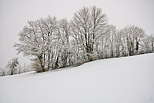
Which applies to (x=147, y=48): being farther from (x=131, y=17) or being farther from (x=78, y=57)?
(x=78, y=57)

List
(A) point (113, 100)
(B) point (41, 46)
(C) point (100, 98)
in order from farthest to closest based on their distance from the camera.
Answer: (B) point (41, 46), (C) point (100, 98), (A) point (113, 100)

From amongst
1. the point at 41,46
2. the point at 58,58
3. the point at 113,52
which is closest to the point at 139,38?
the point at 113,52

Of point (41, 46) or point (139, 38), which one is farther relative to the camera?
point (139, 38)

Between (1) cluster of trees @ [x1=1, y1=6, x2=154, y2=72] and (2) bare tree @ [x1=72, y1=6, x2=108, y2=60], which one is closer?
(1) cluster of trees @ [x1=1, y1=6, x2=154, y2=72]

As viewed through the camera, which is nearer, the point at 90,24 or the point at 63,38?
the point at 90,24

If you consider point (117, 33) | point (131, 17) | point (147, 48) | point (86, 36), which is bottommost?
point (147, 48)

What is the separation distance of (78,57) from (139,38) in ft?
74.2

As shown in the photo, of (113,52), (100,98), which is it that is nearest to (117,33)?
(113,52)

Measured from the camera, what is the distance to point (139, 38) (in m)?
34.0

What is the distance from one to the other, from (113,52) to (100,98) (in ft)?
104

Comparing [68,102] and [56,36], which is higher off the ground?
[56,36]

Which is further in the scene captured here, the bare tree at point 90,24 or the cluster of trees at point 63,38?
the bare tree at point 90,24

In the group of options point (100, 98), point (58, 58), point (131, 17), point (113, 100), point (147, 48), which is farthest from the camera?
point (131, 17)

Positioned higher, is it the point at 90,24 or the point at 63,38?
the point at 90,24
